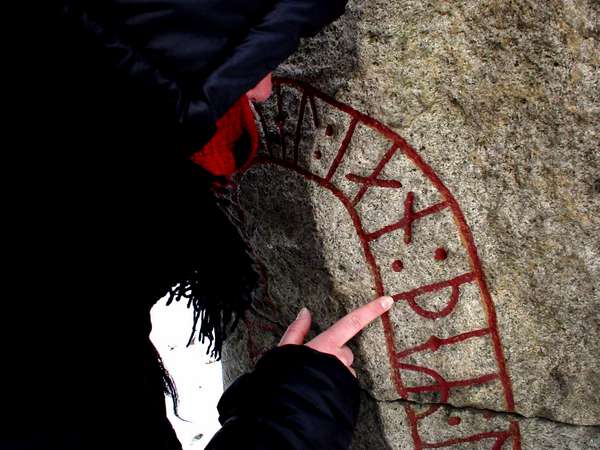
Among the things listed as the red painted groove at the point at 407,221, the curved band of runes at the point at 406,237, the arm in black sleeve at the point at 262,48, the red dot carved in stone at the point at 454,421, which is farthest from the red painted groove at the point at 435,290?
the arm in black sleeve at the point at 262,48

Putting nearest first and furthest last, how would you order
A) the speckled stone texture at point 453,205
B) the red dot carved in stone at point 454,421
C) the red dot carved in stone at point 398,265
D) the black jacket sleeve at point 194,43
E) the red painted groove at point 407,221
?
1. the black jacket sleeve at point 194,43
2. the speckled stone texture at point 453,205
3. the red painted groove at point 407,221
4. the red dot carved in stone at point 398,265
5. the red dot carved in stone at point 454,421

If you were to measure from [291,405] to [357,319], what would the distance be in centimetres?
26

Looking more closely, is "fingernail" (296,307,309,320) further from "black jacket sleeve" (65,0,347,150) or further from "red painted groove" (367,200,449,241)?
"black jacket sleeve" (65,0,347,150)

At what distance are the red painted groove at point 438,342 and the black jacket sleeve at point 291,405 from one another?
0.16m

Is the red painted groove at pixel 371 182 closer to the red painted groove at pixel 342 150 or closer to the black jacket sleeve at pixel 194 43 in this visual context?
the red painted groove at pixel 342 150

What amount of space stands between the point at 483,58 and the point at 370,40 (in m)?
0.18

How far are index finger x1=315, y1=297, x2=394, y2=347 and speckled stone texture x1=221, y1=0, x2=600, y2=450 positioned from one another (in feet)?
0.08

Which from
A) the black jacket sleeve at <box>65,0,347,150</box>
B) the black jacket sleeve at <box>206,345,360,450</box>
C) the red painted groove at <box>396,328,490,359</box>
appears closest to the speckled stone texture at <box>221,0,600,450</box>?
the red painted groove at <box>396,328,490,359</box>

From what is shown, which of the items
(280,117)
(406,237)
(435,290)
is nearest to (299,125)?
(280,117)

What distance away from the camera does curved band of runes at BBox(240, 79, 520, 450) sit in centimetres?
108

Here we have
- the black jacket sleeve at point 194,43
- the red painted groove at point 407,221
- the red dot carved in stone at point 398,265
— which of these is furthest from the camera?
the red dot carved in stone at point 398,265

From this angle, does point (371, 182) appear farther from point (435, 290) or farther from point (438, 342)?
point (438, 342)

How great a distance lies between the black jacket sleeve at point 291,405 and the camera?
0.98 m

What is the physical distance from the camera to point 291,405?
3.37ft
